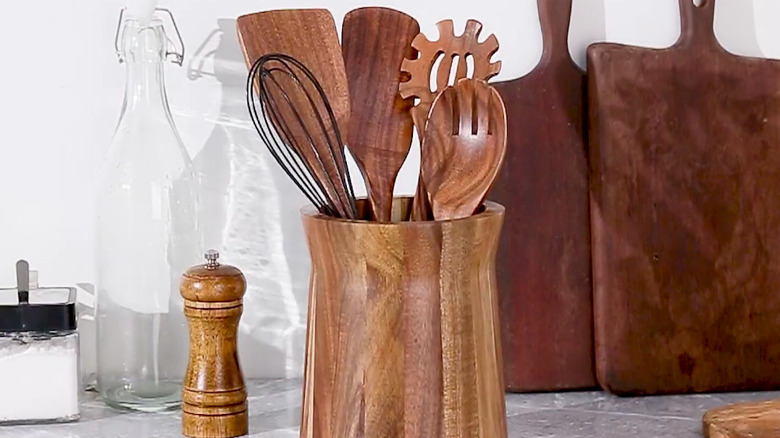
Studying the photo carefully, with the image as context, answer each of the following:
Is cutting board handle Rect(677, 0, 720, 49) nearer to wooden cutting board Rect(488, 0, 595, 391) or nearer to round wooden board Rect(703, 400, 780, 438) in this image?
wooden cutting board Rect(488, 0, 595, 391)

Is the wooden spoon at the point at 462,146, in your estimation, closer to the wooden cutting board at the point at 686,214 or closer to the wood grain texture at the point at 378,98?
the wood grain texture at the point at 378,98

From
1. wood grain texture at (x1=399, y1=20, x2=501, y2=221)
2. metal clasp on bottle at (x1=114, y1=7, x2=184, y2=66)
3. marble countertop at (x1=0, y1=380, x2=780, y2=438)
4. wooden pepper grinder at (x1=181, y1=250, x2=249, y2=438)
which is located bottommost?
marble countertop at (x1=0, y1=380, x2=780, y2=438)

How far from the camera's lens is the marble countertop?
33.4 inches

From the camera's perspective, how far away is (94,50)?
93 cm

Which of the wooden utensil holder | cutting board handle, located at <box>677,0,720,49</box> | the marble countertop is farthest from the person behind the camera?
cutting board handle, located at <box>677,0,720,49</box>

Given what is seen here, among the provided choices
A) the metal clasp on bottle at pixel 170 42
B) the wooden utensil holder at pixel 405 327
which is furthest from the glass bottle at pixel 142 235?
the wooden utensil holder at pixel 405 327

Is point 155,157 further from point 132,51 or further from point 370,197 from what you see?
point 370,197

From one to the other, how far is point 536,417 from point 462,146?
0.30 meters

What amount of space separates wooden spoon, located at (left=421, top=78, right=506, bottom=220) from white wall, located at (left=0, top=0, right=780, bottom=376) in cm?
27

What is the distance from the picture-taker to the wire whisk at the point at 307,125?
69 cm

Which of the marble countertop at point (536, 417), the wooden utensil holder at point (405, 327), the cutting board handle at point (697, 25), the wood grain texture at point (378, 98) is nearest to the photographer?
the wooden utensil holder at point (405, 327)

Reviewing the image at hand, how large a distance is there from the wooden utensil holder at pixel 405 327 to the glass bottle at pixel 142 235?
0.29m

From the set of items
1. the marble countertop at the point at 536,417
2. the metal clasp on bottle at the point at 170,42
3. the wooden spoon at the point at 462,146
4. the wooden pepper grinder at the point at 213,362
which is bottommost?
the marble countertop at the point at 536,417

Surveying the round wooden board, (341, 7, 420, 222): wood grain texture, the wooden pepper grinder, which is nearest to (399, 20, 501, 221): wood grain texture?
(341, 7, 420, 222): wood grain texture
